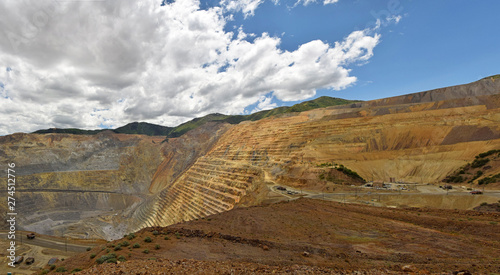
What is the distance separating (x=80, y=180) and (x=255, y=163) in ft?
232

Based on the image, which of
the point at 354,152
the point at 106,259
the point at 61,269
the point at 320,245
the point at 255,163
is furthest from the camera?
the point at 255,163

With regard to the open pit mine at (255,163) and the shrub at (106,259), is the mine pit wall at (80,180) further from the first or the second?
the shrub at (106,259)

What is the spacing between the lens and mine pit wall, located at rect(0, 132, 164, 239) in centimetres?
5891

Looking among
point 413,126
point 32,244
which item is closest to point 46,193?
point 32,244

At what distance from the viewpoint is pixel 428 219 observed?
737 inches

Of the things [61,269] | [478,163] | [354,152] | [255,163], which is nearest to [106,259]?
[61,269]

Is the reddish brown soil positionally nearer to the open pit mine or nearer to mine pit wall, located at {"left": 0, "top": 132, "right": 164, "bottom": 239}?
the open pit mine

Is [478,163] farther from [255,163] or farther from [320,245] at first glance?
[255,163]

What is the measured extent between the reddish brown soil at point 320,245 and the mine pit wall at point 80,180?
4630cm

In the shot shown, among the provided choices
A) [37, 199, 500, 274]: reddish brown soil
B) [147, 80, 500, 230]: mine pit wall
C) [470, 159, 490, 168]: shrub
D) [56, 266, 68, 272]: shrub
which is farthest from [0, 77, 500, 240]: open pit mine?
[56, 266, 68, 272]: shrub

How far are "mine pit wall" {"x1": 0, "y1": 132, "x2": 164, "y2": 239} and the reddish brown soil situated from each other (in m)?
46.3

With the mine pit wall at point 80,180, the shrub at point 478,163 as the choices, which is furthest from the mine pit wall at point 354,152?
the mine pit wall at point 80,180

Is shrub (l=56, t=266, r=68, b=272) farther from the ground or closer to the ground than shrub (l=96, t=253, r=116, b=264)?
closer to the ground

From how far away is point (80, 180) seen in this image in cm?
8562
